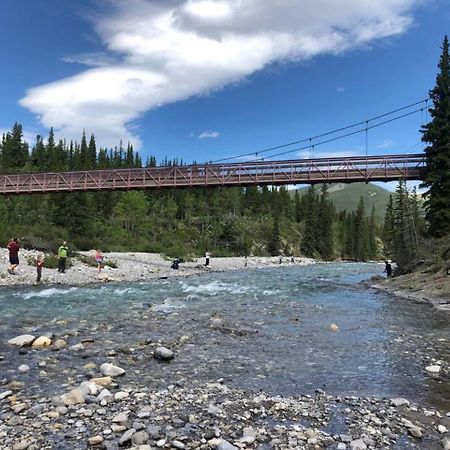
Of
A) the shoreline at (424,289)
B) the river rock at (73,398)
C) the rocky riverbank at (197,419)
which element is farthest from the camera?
the shoreline at (424,289)

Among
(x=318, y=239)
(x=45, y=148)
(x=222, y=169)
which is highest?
(x=45, y=148)

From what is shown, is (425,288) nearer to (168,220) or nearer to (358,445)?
(358,445)

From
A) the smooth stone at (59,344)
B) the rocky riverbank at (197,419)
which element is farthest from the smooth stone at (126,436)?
the smooth stone at (59,344)

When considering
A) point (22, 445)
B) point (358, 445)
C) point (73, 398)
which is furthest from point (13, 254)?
point (358, 445)

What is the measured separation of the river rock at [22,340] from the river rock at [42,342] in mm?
171

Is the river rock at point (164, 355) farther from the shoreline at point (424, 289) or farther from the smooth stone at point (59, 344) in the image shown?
the shoreline at point (424, 289)

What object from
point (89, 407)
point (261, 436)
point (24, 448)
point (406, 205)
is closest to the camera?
point (24, 448)

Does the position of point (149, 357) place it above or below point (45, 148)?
below

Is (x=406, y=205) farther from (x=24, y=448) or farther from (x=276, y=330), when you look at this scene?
(x=24, y=448)

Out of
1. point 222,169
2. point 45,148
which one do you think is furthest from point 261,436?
point 45,148

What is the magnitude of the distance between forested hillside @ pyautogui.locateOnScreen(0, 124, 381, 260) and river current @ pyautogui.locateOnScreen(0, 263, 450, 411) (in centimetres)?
2822

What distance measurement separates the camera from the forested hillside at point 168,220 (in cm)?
6181

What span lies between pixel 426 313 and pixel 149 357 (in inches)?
497

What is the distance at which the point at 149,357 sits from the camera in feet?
34.5
